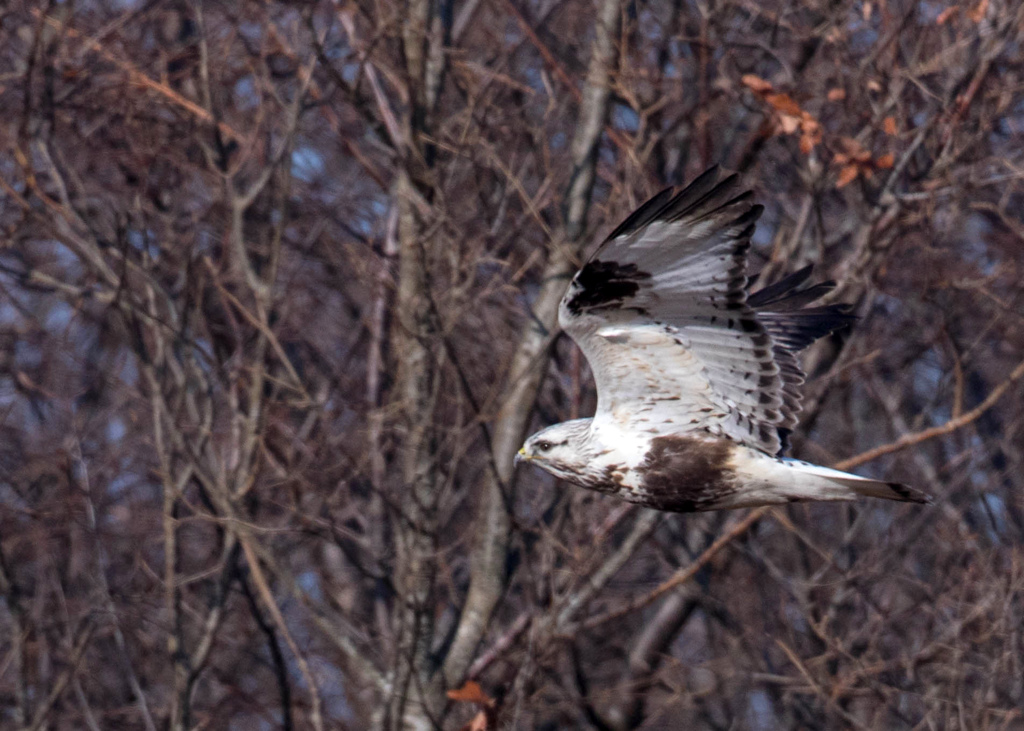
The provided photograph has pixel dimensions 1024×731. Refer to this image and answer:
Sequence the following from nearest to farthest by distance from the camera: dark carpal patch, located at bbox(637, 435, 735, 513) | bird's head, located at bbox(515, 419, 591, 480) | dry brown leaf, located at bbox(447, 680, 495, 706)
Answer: dark carpal patch, located at bbox(637, 435, 735, 513) → bird's head, located at bbox(515, 419, 591, 480) → dry brown leaf, located at bbox(447, 680, 495, 706)

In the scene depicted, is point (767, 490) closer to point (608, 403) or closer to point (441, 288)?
point (608, 403)

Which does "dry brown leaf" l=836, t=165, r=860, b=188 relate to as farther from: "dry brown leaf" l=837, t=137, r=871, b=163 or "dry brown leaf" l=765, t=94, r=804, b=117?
"dry brown leaf" l=765, t=94, r=804, b=117

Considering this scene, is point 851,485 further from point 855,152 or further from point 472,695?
point 855,152

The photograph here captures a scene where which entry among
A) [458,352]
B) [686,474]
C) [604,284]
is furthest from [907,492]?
[458,352]

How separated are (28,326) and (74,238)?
4.72 meters

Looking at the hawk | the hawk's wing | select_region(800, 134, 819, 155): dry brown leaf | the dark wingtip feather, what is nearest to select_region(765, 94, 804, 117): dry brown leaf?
select_region(800, 134, 819, 155): dry brown leaf

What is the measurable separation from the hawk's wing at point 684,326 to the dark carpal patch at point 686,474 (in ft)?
0.31

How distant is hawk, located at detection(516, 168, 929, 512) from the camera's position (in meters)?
4.58

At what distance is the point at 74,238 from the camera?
896 centimetres

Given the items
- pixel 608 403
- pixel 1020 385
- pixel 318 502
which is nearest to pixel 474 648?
pixel 318 502

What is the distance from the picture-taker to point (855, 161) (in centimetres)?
771

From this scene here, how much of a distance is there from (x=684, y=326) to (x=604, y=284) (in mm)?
388

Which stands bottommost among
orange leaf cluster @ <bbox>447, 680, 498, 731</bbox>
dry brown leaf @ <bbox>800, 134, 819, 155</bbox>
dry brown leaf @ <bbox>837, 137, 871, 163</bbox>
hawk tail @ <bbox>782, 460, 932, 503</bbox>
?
orange leaf cluster @ <bbox>447, 680, 498, 731</bbox>

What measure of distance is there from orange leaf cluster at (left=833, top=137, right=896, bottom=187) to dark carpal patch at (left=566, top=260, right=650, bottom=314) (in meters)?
3.31
